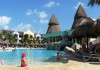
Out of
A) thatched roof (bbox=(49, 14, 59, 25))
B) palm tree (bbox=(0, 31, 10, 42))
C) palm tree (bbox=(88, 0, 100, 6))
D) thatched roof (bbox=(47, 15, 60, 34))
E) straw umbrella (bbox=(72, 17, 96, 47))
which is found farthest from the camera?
palm tree (bbox=(0, 31, 10, 42))

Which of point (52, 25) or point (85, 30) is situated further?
point (52, 25)

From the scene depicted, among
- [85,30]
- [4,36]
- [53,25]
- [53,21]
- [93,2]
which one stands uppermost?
[53,21]

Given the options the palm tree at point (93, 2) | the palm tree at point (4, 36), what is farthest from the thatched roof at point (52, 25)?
the palm tree at point (93, 2)

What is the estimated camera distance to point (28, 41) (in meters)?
75.7

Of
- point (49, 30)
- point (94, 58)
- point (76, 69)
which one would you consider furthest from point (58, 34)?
point (76, 69)

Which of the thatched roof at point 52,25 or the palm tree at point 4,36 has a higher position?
the thatched roof at point 52,25

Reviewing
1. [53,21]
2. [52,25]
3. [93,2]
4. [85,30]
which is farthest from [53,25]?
[85,30]

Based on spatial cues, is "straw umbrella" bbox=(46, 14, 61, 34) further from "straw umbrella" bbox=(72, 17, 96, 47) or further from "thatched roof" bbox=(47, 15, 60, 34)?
"straw umbrella" bbox=(72, 17, 96, 47)

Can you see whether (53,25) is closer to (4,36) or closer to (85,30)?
(4,36)

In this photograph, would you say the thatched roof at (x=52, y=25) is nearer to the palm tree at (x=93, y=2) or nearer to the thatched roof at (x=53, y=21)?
the thatched roof at (x=53, y=21)

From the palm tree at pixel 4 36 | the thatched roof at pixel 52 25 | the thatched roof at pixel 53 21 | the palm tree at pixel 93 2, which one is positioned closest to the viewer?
the palm tree at pixel 93 2

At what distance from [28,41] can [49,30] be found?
1580 centimetres

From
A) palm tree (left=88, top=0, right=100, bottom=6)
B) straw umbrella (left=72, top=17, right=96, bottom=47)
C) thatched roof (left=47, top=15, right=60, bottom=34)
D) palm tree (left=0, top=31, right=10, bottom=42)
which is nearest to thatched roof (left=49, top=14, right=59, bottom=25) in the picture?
thatched roof (left=47, top=15, right=60, bottom=34)

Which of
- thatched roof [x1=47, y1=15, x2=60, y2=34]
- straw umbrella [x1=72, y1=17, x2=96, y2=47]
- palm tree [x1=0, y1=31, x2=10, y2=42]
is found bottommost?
straw umbrella [x1=72, y1=17, x2=96, y2=47]
